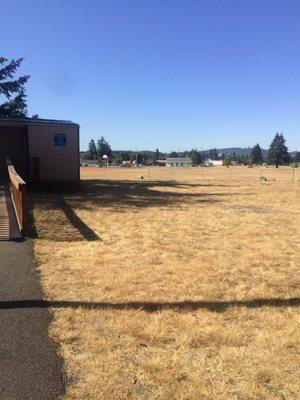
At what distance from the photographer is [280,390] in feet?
11.6

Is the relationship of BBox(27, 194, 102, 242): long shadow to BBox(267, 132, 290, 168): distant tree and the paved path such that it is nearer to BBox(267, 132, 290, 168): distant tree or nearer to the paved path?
the paved path

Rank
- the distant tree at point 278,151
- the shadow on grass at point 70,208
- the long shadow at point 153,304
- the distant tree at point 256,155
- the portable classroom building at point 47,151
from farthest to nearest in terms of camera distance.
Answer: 1. the distant tree at point 256,155
2. the distant tree at point 278,151
3. the portable classroom building at point 47,151
4. the shadow on grass at point 70,208
5. the long shadow at point 153,304

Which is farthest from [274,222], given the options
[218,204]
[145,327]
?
[145,327]

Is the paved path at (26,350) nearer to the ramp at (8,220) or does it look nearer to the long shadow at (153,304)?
the long shadow at (153,304)

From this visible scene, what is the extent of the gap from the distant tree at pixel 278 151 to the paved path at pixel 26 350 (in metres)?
125

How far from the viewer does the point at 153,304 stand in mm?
5445

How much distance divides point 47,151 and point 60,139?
2.41ft

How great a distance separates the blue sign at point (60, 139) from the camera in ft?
61.7

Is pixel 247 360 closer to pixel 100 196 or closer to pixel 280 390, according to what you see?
pixel 280 390

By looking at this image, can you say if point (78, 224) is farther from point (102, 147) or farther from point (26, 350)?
point (102, 147)

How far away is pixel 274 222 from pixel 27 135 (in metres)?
10.6

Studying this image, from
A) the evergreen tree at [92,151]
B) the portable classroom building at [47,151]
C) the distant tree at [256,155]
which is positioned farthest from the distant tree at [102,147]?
the portable classroom building at [47,151]

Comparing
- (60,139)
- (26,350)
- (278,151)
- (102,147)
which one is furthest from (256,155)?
(26,350)

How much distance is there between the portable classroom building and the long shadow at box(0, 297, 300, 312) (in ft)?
44.5
